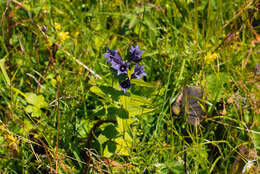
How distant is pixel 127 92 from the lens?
5.96 feet

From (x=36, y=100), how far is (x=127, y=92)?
799 mm

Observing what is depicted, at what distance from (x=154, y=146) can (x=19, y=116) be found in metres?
1.08


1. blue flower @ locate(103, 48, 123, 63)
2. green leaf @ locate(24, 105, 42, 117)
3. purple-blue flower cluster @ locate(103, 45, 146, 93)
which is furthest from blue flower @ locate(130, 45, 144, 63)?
green leaf @ locate(24, 105, 42, 117)

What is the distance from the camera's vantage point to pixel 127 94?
5.93 feet

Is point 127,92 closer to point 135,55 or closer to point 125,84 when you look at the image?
point 125,84

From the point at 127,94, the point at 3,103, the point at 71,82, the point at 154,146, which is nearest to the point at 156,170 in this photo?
the point at 154,146

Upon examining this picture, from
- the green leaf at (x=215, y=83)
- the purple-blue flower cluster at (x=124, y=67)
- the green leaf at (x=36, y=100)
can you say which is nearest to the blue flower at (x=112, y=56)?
the purple-blue flower cluster at (x=124, y=67)

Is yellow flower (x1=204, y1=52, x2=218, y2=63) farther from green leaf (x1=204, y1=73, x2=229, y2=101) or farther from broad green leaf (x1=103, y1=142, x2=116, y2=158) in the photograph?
broad green leaf (x1=103, y1=142, x2=116, y2=158)

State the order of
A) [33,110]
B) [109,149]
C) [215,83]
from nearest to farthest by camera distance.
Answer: [109,149], [33,110], [215,83]

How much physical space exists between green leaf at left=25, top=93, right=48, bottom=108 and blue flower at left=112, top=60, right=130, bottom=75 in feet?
2.54

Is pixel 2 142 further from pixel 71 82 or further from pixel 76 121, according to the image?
pixel 71 82

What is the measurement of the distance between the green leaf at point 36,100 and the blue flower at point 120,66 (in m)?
0.78

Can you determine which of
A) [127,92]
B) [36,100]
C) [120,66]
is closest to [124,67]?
[120,66]

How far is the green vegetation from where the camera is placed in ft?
6.03
